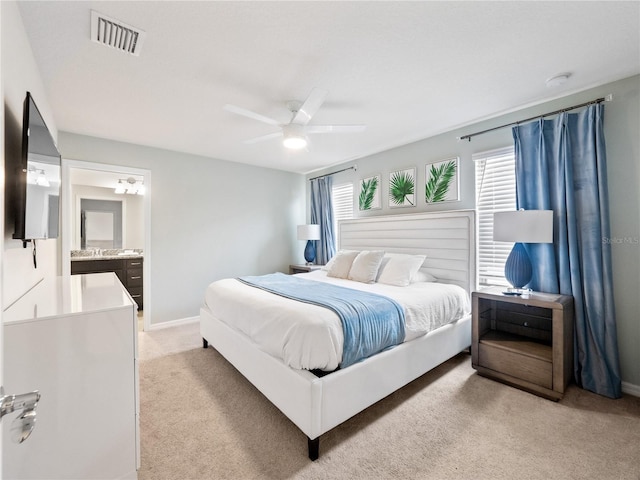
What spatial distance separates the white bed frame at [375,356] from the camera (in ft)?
5.98

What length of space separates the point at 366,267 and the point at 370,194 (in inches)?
56.1

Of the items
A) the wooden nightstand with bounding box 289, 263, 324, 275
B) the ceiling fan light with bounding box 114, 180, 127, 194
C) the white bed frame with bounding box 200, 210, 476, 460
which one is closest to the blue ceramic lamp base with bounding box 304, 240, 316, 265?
the wooden nightstand with bounding box 289, 263, 324, 275

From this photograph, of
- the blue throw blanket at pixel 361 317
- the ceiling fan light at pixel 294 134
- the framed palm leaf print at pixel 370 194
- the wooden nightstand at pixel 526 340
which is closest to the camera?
the blue throw blanket at pixel 361 317

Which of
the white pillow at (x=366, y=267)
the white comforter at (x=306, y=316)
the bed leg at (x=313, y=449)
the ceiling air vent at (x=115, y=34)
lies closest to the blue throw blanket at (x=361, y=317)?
the white comforter at (x=306, y=316)

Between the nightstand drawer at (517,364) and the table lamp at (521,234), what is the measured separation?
1.72 ft

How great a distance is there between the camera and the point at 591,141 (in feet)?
8.07

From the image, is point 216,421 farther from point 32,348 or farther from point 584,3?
point 584,3

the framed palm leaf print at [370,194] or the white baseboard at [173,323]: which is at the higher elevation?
the framed palm leaf print at [370,194]

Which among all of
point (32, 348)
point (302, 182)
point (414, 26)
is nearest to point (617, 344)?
point (414, 26)

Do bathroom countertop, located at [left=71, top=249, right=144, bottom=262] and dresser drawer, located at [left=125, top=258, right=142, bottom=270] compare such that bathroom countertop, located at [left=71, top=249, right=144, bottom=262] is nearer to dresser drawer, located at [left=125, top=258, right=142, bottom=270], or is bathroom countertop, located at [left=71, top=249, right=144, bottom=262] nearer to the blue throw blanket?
dresser drawer, located at [left=125, top=258, right=142, bottom=270]

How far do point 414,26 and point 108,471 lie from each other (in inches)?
115

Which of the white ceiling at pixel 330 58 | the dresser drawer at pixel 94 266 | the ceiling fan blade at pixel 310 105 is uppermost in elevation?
the white ceiling at pixel 330 58

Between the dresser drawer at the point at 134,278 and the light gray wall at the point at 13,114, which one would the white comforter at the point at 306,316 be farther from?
the dresser drawer at the point at 134,278

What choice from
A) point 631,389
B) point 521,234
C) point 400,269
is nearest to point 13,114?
point 400,269
